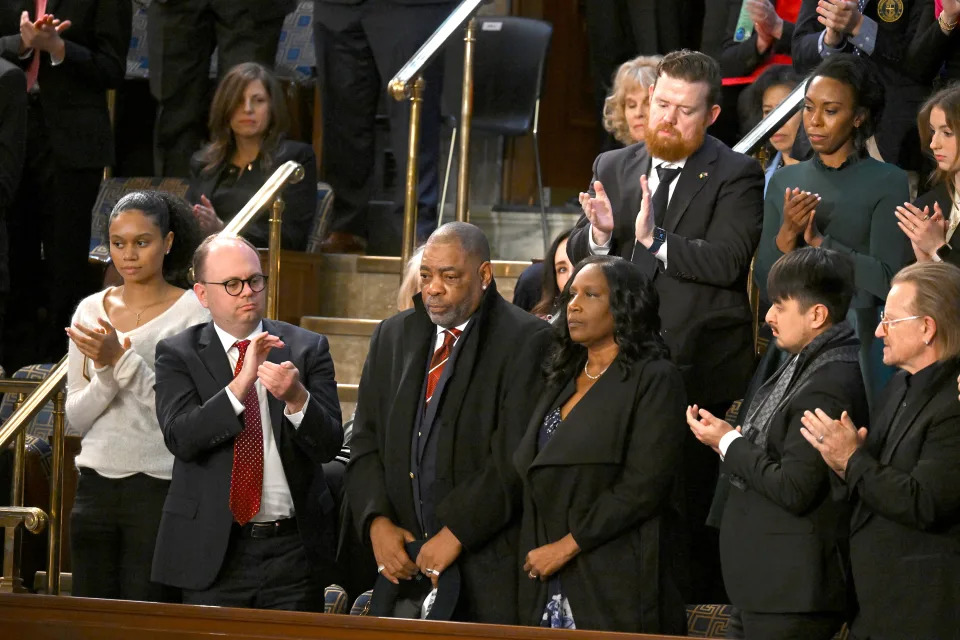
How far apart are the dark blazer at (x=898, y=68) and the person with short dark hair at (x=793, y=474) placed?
167 cm

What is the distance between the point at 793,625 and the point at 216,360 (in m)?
1.65

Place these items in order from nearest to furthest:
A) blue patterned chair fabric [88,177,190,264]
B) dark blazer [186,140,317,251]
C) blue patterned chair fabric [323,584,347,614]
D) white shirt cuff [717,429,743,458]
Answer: white shirt cuff [717,429,743,458], blue patterned chair fabric [323,584,347,614], dark blazer [186,140,317,251], blue patterned chair fabric [88,177,190,264]

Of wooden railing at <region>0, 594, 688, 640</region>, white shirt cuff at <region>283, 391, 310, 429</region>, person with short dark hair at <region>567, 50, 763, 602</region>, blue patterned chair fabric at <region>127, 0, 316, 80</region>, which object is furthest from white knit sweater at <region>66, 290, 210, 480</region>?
blue patterned chair fabric at <region>127, 0, 316, 80</region>

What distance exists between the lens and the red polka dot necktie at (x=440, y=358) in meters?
3.91

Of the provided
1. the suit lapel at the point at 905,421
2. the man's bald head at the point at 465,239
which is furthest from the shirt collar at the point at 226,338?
the suit lapel at the point at 905,421

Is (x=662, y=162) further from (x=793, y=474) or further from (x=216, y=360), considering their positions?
(x=216, y=360)

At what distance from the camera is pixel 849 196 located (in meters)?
4.22

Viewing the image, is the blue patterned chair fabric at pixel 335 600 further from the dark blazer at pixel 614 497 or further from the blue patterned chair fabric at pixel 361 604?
the dark blazer at pixel 614 497

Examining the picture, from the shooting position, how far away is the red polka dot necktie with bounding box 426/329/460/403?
391 centimetres

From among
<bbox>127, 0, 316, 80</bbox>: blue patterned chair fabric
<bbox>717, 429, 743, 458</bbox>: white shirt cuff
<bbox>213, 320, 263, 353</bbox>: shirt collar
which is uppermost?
<bbox>127, 0, 316, 80</bbox>: blue patterned chair fabric

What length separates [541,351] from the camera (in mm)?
3914

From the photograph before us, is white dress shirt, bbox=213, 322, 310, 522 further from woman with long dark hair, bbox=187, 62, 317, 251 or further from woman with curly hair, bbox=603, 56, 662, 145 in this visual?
woman with long dark hair, bbox=187, 62, 317, 251

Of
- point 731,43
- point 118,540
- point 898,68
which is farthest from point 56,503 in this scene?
point 731,43

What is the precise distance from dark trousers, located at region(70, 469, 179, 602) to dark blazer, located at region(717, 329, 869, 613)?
5.09 ft
